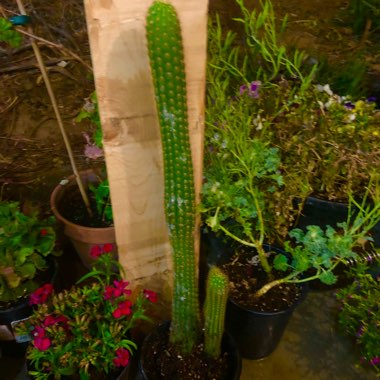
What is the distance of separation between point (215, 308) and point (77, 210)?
0.93 m

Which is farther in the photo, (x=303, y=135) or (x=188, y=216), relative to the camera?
(x=303, y=135)

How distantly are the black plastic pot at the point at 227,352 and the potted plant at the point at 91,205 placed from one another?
1.61 ft

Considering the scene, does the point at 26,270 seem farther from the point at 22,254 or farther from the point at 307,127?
the point at 307,127

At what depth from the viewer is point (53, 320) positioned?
122cm

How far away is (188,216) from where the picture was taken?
1.10m

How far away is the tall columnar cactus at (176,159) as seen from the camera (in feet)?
2.91

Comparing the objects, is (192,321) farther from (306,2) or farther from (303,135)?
(306,2)

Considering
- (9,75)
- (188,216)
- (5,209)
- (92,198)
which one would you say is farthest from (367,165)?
(9,75)

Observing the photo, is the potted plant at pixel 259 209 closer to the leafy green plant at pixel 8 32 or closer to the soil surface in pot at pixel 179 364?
the soil surface in pot at pixel 179 364

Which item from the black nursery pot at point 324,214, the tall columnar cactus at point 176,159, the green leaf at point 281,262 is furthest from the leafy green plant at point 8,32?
the black nursery pot at point 324,214

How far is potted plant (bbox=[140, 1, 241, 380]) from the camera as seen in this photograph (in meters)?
0.90

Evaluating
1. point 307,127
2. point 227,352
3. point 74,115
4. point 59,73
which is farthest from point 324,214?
point 59,73

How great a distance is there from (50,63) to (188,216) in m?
2.16

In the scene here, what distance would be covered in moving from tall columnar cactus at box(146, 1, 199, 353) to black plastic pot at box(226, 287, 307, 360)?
22 cm
